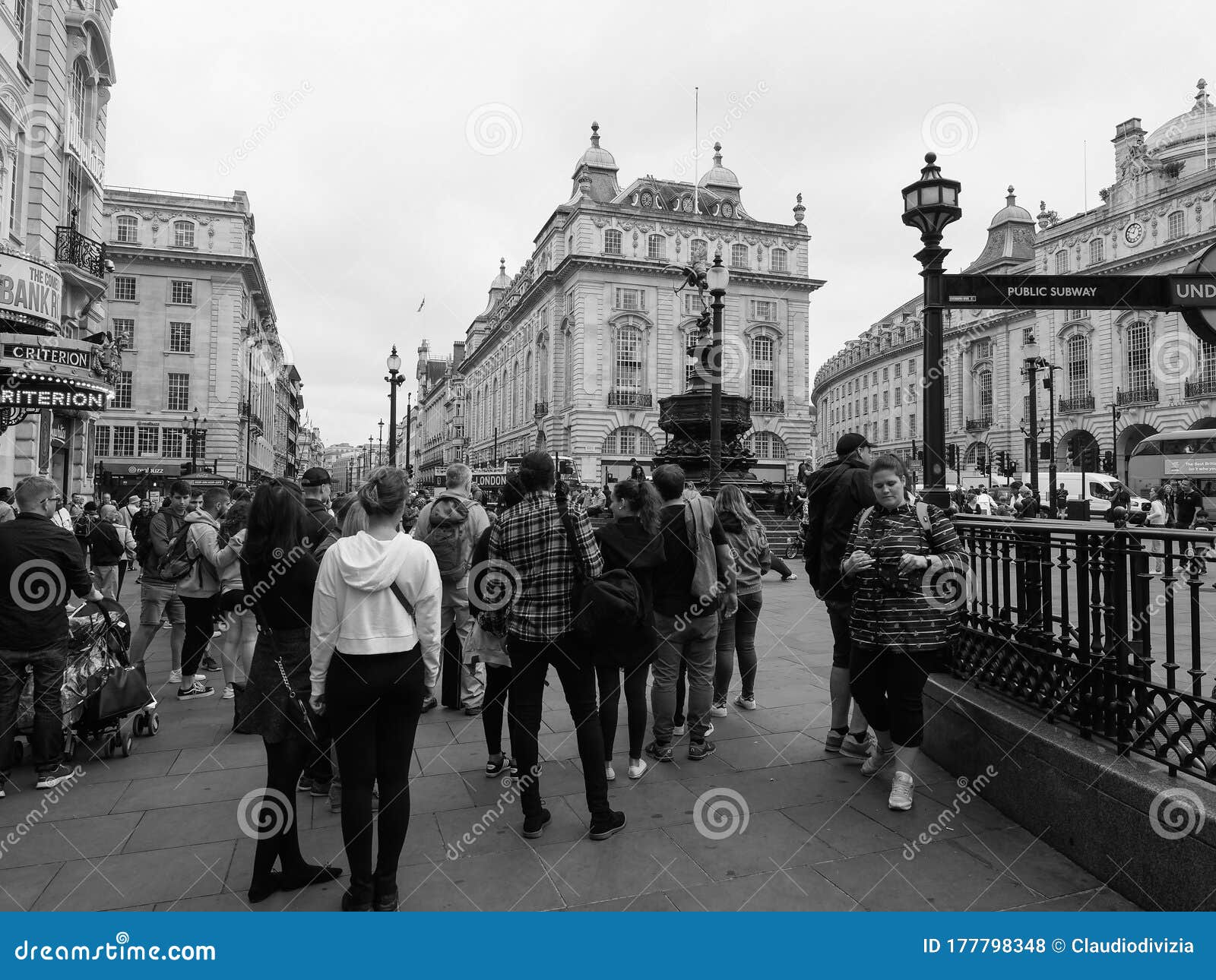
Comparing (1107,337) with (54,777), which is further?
(1107,337)

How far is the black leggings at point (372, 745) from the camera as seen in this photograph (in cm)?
327

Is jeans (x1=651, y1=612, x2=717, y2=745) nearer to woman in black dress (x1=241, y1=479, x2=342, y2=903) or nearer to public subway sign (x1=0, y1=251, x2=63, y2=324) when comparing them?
woman in black dress (x1=241, y1=479, x2=342, y2=903)

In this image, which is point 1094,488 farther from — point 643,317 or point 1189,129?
point 1189,129

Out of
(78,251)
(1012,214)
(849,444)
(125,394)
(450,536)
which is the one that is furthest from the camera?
(1012,214)

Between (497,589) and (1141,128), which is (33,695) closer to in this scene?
(497,589)

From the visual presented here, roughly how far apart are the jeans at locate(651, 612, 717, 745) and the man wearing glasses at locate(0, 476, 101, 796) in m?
3.77

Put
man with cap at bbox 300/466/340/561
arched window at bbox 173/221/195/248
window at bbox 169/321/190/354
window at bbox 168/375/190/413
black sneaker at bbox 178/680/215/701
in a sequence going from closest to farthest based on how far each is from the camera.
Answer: man with cap at bbox 300/466/340/561
black sneaker at bbox 178/680/215/701
window at bbox 168/375/190/413
window at bbox 169/321/190/354
arched window at bbox 173/221/195/248

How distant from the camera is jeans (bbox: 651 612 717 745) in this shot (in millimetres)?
5121

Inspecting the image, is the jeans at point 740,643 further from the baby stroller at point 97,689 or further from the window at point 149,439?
the window at point 149,439

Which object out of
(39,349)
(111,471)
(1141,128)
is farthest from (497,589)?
(1141,128)

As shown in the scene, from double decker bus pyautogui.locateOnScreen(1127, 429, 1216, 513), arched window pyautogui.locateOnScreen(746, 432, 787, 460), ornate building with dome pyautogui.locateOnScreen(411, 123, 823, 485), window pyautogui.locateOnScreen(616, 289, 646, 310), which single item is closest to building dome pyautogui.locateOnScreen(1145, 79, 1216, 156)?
ornate building with dome pyautogui.locateOnScreen(411, 123, 823, 485)

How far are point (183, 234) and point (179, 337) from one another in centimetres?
719

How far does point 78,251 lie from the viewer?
19141 millimetres

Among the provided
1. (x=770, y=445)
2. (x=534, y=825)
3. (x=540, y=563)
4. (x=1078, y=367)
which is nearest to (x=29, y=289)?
(x=540, y=563)
